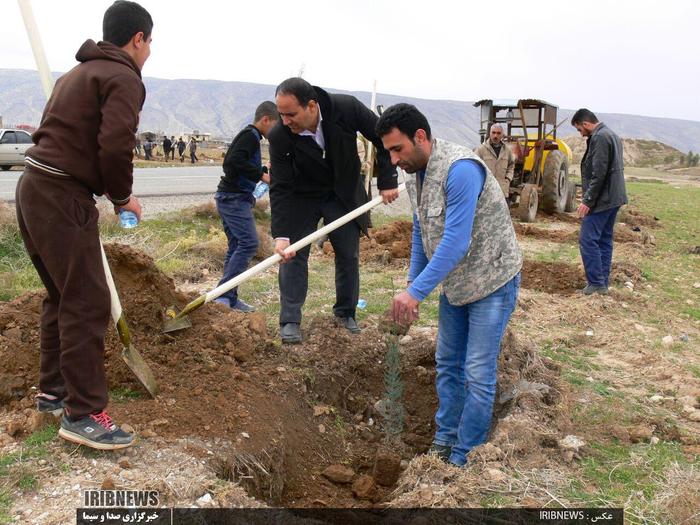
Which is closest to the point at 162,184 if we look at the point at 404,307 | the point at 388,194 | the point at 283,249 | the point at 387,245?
the point at 387,245

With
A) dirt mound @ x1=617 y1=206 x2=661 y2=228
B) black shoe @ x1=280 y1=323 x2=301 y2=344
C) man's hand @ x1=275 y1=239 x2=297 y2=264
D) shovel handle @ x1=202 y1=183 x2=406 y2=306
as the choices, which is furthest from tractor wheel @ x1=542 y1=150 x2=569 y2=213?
man's hand @ x1=275 y1=239 x2=297 y2=264

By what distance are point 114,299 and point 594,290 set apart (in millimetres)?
5289

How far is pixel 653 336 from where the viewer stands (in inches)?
224

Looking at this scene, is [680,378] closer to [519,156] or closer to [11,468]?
[11,468]

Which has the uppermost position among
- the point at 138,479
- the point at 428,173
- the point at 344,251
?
the point at 428,173

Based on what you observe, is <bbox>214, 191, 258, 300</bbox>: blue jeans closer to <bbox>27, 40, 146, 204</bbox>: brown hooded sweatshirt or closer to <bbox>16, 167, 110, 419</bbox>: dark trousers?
<bbox>16, 167, 110, 419</bbox>: dark trousers

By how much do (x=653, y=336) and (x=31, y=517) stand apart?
5.11m

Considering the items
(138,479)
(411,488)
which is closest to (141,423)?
A: (138,479)

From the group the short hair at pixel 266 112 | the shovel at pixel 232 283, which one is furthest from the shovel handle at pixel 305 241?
the short hair at pixel 266 112

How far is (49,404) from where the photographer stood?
327 centimetres

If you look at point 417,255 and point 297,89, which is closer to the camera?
point 417,255

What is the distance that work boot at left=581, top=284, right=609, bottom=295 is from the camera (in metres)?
6.85

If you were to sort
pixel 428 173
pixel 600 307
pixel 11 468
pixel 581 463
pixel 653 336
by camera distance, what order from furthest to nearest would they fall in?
pixel 600 307, pixel 653 336, pixel 581 463, pixel 428 173, pixel 11 468

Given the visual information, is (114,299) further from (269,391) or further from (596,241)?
(596,241)
